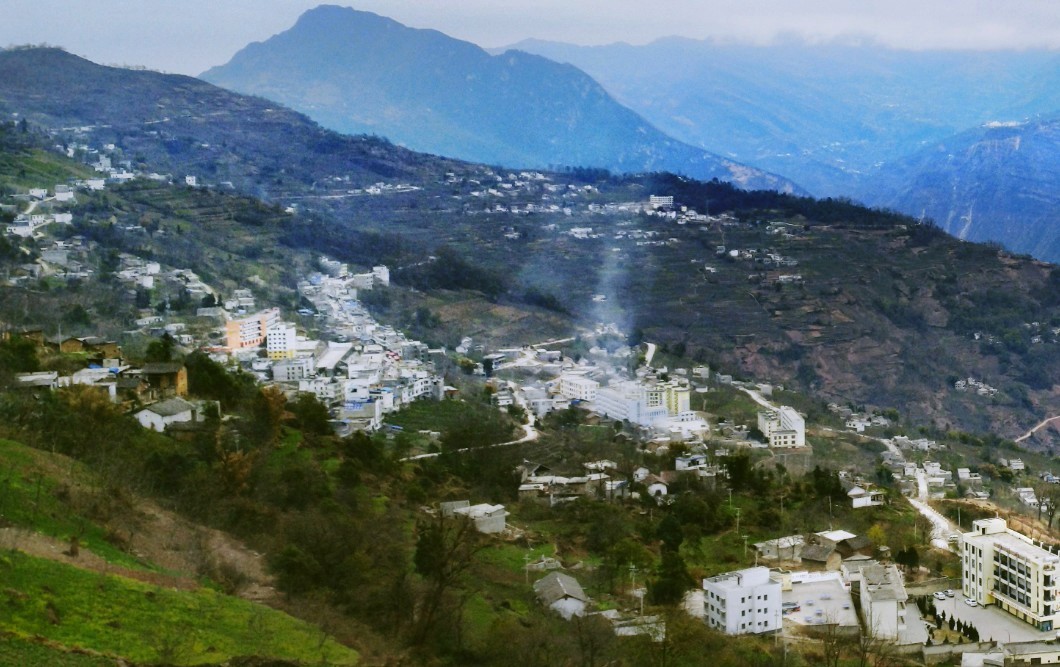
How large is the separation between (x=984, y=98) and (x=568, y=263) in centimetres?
7439

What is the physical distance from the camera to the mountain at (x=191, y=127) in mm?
37750

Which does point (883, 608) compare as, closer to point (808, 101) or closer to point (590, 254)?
point (590, 254)

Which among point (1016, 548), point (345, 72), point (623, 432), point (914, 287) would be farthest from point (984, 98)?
point (1016, 548)

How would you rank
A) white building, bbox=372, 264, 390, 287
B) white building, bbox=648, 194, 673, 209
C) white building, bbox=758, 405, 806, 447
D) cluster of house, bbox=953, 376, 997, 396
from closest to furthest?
white building, bbox=758, 405, 806, 447
cluster of house, bbox=953, 376, 997, 396
white building, bbox=372, 264, 390, 287
white building, bbox=648, 194, 673, 209

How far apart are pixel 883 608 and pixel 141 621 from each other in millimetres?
6817

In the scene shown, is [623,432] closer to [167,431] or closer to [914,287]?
[167,431]

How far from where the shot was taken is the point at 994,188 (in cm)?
6062

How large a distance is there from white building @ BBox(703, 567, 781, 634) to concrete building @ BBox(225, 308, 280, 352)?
37.4 feet

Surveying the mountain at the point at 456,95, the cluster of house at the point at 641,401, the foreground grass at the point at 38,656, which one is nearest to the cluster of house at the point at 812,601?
the foreground grass at the point at 38,656

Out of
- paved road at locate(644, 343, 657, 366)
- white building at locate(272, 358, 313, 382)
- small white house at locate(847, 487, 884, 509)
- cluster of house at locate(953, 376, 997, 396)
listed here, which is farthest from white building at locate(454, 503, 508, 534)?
cluster of house at locate(953, 376, 997, 396)

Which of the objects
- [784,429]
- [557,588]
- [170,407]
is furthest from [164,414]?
[784,429]

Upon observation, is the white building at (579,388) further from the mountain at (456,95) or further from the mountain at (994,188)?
the mountain at (456,95)

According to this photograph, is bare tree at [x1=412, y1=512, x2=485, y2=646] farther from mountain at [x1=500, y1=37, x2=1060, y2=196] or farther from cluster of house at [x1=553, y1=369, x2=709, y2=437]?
mountain at [x1=500, y1=37, x2=1060, y2=196]

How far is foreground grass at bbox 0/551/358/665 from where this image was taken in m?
6.82
